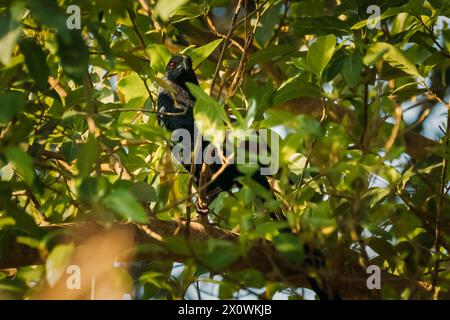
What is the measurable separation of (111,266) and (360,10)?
68.1 inches

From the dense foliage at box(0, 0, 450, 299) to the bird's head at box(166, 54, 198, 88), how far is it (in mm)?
99

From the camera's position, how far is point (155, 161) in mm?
3160

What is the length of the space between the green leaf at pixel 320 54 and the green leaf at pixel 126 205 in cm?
131

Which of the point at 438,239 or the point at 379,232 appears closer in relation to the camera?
the point at 379,232

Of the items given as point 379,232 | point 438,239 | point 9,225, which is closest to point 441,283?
point 438,239

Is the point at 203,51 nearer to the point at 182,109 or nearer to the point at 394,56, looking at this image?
the point at 394,56

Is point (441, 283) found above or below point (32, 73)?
below

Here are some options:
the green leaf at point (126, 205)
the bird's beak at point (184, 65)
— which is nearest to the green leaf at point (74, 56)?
the green leaf at point (126, 205)

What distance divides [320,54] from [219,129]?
0.84 meters

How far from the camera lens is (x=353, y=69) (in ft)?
9.16

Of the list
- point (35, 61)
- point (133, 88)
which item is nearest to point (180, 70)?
point (133, 88)

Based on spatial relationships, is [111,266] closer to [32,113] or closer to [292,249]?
[292,249]

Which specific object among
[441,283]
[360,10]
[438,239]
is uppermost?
[360,10]

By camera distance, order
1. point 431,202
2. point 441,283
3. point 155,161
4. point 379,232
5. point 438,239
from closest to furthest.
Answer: point 379,232, point 441,283, point 438,239, point 155,161, point 431,202
